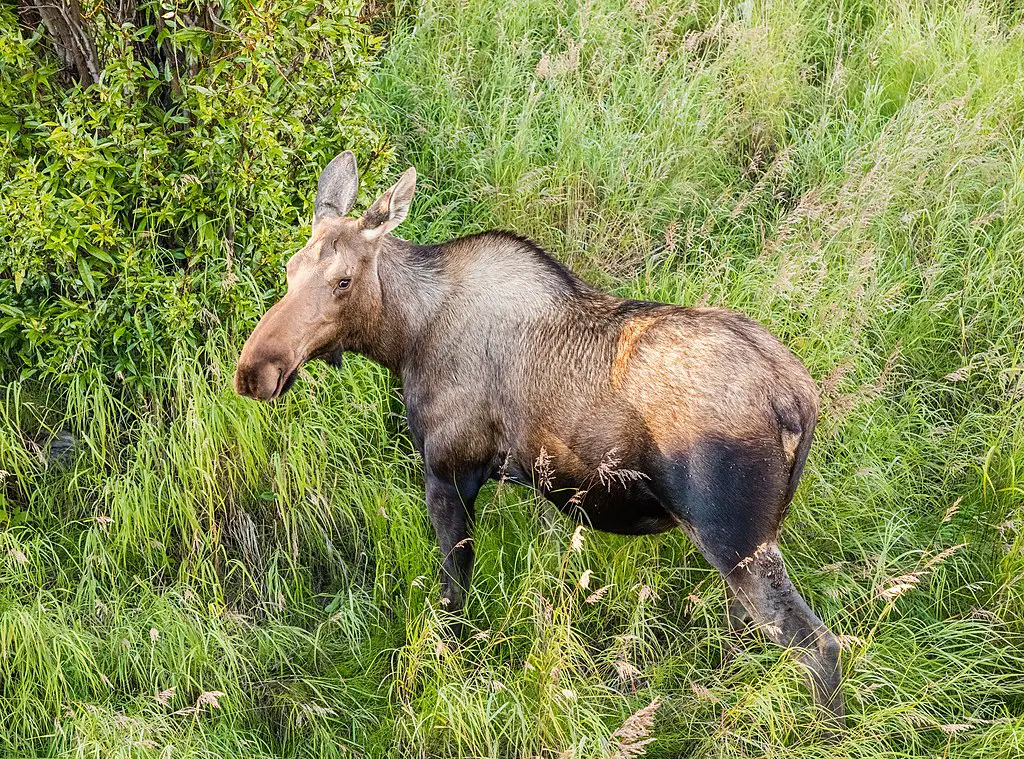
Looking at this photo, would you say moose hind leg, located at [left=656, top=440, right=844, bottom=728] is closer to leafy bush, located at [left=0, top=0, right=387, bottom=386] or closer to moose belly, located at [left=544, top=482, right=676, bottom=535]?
moose belly, located at [left=544, top=482, right=676, bottom=535]

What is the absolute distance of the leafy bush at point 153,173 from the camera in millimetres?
4848

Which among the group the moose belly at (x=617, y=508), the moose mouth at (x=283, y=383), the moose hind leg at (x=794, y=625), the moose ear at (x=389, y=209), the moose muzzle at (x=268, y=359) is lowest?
the moose hind leg at (x=794, y=625)

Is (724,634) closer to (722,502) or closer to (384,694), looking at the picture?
(722,502)

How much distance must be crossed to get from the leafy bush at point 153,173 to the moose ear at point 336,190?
345 millimetres

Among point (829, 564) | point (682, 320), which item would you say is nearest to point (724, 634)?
point (829, 564)

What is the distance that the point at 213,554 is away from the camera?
16.5 feet

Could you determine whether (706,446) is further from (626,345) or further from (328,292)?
(328,292)

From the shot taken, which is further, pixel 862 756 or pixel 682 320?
pixel 682 320

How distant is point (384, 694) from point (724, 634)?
59.6 inches

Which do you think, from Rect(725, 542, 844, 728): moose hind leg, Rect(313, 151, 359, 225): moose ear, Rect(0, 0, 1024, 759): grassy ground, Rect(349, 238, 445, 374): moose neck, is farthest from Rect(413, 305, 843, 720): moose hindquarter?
Rect(313, 151, 359, 225): moose ear

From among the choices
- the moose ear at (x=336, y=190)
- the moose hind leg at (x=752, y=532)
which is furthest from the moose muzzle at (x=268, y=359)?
the moose hind leg at (x=752, y=532)

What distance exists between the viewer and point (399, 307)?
4.78 m

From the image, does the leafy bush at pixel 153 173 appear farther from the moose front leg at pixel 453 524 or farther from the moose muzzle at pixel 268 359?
the moose front leg at pixel 453 524

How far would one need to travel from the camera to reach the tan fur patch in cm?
430
